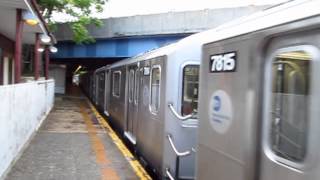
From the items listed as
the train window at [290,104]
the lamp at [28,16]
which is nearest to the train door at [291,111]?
the train window at [290,104]

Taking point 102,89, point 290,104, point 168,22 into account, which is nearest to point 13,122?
point 290,104

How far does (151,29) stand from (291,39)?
85.5ft

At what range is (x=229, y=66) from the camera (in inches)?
175

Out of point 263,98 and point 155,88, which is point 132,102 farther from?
point 263,98

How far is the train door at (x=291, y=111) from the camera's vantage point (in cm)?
309

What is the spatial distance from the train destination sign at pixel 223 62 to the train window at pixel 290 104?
731mm

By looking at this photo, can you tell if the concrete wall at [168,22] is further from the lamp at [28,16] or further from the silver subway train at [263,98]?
the silver subway train at [263,98]

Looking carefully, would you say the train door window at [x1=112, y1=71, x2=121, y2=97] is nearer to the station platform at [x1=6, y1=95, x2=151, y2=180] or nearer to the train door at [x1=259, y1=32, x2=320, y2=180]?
the station platform at [x1=6, y1=95, x2=151, y2=180]

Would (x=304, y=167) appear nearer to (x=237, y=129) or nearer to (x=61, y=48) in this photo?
(x=237, y=129)

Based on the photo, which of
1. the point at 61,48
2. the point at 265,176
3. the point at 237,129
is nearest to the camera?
the point at 265,176

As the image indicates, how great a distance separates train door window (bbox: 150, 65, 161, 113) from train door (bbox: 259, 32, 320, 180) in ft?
16.6

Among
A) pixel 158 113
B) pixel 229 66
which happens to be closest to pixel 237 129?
pixel 229 66

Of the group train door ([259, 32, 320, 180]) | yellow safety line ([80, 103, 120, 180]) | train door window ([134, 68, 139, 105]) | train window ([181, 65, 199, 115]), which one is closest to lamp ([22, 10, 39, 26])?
yellow safety line ([80, 103, 120, 180])

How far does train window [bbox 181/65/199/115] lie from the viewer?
25.6 ft
